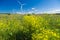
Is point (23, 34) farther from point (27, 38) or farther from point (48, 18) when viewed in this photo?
point (48, 18)

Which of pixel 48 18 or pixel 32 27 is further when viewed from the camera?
pixel 48 18

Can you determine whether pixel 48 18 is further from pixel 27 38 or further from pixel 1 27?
pixel 1 27

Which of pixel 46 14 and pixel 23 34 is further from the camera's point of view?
pixel 46 14

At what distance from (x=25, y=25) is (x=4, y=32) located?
1.35m

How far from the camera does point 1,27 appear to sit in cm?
1203

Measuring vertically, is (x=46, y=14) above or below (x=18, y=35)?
above

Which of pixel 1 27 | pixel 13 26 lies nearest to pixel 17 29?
pixel 13 26

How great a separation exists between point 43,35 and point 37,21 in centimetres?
226

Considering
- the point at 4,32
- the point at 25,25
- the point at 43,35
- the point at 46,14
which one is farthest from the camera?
the point at 46,14

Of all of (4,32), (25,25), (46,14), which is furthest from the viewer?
(46,14)

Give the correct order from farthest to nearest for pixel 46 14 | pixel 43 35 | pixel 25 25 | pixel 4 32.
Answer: pixel 46 14, pixel 25 25, pixel 4 32, pixel 43 35

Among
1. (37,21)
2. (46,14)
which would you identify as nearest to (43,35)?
(37,21)

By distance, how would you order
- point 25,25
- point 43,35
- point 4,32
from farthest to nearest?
point 25,25 < point 4,32 < point 43,35

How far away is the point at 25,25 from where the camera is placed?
41.6 feet
